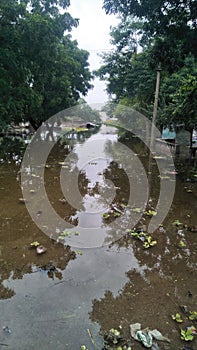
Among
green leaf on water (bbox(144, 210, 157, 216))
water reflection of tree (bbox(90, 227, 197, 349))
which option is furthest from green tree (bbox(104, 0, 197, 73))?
water reflection of tree (bbox(90, 227, 197, 349))

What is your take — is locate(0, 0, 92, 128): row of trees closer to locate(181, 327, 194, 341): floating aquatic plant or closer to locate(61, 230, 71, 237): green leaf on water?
locate(61, 230, 71, 237): green leaf on water

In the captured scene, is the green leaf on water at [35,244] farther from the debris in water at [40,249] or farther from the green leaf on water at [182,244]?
the green leaf on water at [182,244]

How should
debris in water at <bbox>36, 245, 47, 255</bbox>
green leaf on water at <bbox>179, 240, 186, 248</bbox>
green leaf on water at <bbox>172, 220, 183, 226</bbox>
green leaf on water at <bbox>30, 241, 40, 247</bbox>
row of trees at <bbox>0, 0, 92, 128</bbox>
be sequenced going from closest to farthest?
debris in water at <bbox>36, 245, 47, 255</bbox>, green leaf on water at <bbox>30, 241, 40, 247</bbox>, green leaf on water at <bbox>179, 240, 186, 248</bbox>, green leaf on water at <bbox>172, 220, 183, 226</bbox>, row of trees at <bbox>0, 0, 92, 128</bbox>

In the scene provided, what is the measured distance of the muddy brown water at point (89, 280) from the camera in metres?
1.90

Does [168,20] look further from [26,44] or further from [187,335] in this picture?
[26,44]

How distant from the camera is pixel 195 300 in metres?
2.26

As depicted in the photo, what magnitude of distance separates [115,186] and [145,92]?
9.73m

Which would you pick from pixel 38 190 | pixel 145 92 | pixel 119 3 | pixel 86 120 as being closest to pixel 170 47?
pixel 119 3

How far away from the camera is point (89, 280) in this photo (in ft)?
8.24

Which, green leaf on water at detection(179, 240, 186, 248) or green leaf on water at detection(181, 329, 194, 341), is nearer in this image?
green leaf on water at detection(181, 329, 194, 341)

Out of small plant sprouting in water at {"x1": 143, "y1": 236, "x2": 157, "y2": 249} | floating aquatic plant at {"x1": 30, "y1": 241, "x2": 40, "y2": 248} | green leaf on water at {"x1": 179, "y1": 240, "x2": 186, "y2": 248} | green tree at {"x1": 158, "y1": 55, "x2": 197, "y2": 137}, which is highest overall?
green tree at {"x1": 158, "y1": 55, "x2": 197, "y2": 137}

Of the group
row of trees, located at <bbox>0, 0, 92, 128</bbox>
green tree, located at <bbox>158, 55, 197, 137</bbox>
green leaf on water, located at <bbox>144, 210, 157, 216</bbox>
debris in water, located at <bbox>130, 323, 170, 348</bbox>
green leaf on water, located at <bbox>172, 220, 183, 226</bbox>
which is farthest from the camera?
row of trees, located at <bbox>0, 0, 92, 128</bbox>

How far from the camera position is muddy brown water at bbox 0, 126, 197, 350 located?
190 cm

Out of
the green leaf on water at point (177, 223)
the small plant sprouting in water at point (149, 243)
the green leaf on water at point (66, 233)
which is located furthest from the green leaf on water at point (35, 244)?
the green leaf on water at point (177, 223)
